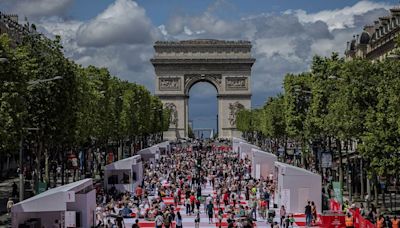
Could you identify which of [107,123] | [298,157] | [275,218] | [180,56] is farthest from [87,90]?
[180,56]

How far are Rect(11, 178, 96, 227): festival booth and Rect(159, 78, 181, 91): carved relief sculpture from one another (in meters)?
158

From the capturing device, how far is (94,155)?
9044cm

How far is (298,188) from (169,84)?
489ft

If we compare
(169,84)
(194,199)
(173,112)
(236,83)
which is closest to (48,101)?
(194,199)

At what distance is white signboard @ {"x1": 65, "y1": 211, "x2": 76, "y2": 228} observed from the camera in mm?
35844

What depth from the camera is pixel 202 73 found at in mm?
195500

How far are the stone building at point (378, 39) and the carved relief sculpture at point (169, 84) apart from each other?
195ft

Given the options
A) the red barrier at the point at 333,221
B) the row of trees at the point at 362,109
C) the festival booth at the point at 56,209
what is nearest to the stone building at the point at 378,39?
the row of trees at the point at 362,109

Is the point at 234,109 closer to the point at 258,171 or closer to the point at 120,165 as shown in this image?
the point at 258,171

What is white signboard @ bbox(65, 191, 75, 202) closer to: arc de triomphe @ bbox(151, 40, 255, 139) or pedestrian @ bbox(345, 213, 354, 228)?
pedestrian @ bbox(345, 213, 354, 228)

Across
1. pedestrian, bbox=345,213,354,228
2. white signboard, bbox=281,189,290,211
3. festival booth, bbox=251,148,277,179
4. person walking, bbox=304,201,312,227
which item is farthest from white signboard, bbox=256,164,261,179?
pedestrian, bbox=345,213,354,228

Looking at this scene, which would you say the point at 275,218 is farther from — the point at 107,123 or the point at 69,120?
the point at 107,123

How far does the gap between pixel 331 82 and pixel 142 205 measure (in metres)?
18.5

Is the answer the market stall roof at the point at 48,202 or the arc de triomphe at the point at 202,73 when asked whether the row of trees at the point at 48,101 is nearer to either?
the market stall roof at the point at 48,202
